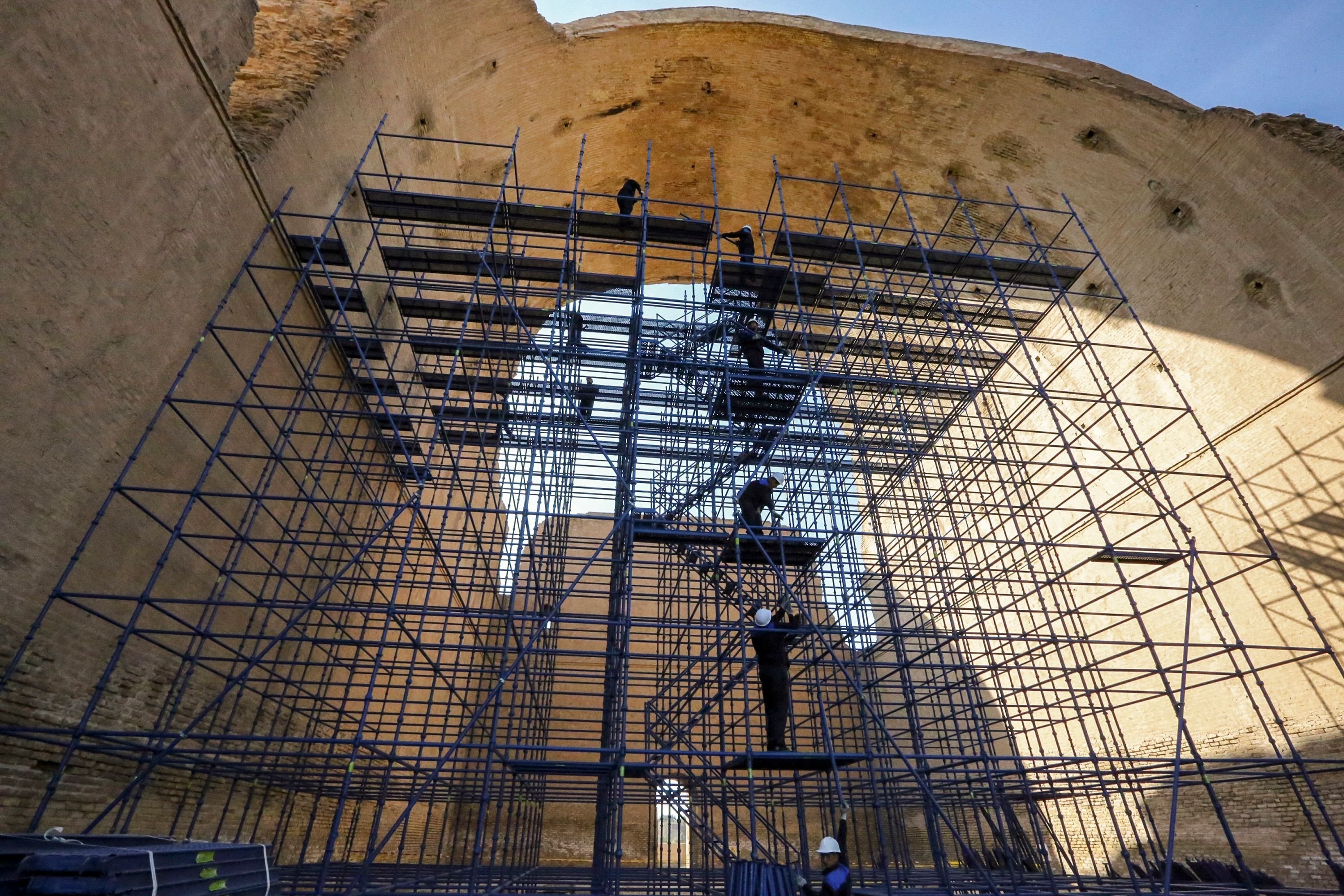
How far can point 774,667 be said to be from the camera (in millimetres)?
6508

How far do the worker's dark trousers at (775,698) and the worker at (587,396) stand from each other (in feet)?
19.1

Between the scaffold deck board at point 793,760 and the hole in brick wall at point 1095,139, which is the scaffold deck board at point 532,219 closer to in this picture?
the scaffold deck board at point 793,760

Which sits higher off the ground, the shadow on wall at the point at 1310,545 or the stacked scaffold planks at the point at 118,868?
the shadow on wall at the point at 1310,545

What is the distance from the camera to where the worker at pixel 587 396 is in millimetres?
11391

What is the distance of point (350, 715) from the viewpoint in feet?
32.6

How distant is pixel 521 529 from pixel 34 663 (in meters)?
3.75

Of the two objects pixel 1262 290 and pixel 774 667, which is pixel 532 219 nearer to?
pixel 774 667

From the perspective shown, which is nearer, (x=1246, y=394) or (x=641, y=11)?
(x=1246, y=394)

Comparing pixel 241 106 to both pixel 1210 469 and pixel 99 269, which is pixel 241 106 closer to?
pixel 99 269

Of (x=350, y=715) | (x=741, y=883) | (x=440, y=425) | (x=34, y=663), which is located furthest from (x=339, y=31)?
(x=741, y=883)

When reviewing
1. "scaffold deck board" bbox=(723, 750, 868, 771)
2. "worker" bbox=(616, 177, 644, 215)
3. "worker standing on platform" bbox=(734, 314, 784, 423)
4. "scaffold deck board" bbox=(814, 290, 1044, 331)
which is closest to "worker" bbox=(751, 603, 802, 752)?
"scaffold deck board" bbox=(723, 750, 868, 771)

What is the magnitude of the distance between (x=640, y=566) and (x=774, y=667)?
3.55 m

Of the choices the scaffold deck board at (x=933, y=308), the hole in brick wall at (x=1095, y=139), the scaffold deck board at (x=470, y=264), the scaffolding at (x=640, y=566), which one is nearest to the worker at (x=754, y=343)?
the scaffolding at (x=640, y=566)

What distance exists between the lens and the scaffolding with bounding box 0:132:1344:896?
6238 millimetres
